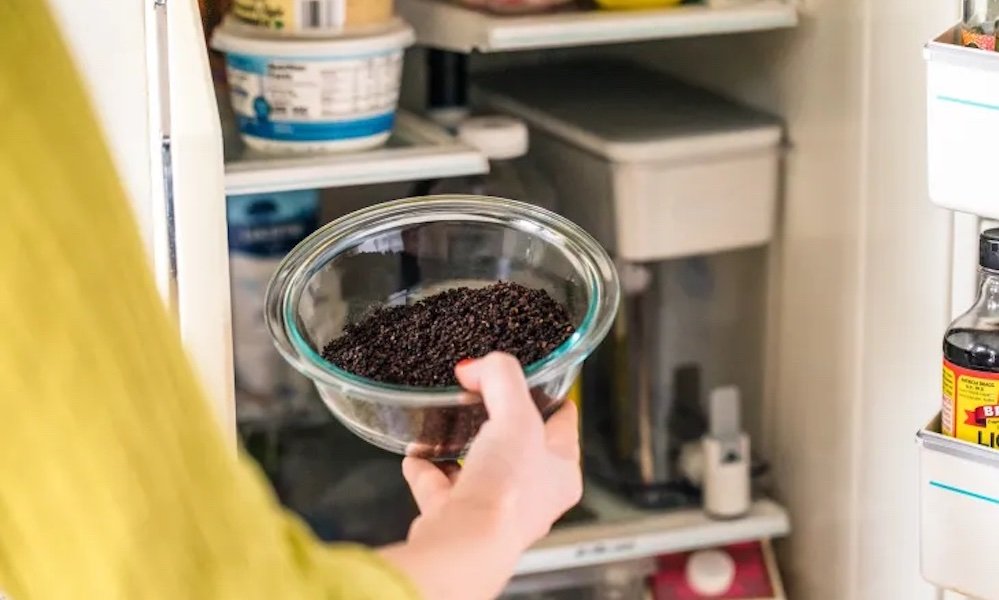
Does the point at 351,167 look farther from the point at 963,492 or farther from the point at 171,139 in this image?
the point at 963,492

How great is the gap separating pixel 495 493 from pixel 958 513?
0.49 meters

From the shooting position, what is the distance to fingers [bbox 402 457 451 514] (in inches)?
30.3

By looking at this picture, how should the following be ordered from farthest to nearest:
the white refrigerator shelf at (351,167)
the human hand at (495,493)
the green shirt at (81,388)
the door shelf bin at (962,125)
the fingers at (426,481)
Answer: the white refrigerator shelf at (351,167) < the door shelf bin at (962,125) < the fingers at (426,481) < the human hand at (495,493) < the green shirt at (81,388)

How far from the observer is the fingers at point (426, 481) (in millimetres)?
769

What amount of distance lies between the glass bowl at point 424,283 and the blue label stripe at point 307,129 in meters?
0.26

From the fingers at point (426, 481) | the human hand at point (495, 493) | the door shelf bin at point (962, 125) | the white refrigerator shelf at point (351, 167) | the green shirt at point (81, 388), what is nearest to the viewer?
the green shirt at point (81, 388)

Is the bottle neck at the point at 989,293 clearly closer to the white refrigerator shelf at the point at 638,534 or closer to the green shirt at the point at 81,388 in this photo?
the white refrigerator shelf at the point at 638,534

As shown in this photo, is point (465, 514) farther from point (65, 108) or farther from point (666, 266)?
point (666, 266)

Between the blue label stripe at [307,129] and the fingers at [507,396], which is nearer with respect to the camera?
the fingers at [507,396]

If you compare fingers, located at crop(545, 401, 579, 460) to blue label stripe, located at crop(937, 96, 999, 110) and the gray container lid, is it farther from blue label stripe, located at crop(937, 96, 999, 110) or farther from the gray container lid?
the gray container lid

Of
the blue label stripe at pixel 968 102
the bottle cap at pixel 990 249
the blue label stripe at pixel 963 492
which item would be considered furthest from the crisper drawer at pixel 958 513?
the blue label stripe at pixel 968 102

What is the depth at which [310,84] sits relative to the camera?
115 cm

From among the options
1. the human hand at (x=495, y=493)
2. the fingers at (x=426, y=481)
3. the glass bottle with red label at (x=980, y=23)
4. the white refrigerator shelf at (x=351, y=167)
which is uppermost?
the glass bottle with red label at (x=980, y=23)

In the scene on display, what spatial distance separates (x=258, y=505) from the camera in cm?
52
